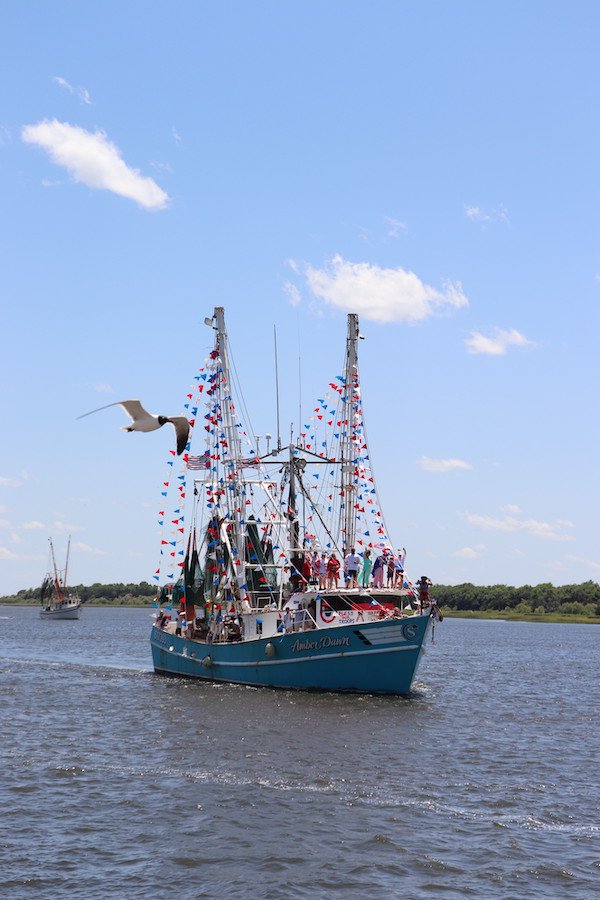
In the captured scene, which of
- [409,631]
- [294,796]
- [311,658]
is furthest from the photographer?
[311,658]

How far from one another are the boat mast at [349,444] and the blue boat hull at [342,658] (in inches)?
240

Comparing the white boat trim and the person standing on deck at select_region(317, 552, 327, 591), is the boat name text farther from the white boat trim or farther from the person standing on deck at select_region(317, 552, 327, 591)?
the person standing on deck at select_region(317, 552, 327, 591)

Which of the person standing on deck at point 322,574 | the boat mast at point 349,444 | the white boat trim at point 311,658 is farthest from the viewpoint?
the boat mast at point 349,444

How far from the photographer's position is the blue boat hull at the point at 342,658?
4119 cm

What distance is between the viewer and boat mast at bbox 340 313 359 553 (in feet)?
158

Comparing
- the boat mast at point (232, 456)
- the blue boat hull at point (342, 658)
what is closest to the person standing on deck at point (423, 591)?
the blue boat hull at point (342, 658)

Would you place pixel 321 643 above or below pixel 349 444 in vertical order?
below

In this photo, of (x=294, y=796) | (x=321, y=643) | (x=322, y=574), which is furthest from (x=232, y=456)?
(x=294, y=796)

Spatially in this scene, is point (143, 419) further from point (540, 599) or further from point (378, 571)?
point (540, 599)

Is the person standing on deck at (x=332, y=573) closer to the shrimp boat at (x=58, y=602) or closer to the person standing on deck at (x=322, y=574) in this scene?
the person standing on deck at (x=322, y=574)

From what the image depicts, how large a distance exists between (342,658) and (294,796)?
17.6m

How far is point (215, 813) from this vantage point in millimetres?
22656

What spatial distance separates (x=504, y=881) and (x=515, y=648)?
88.9 metres

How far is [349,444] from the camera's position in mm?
49469
